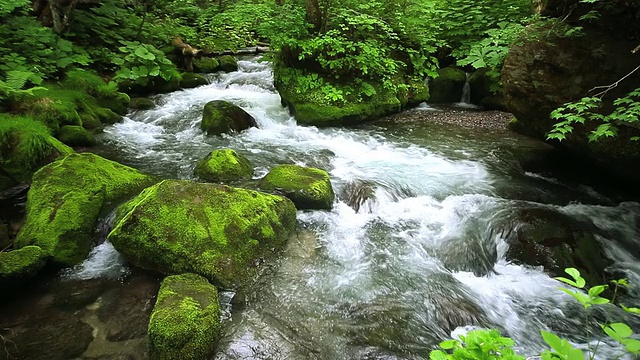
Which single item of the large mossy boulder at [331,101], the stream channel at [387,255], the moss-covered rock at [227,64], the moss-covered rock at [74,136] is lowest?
the stream channel at [387,255]

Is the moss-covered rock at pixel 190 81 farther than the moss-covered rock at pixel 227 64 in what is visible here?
No

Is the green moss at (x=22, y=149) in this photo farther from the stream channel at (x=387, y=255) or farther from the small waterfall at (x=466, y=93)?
the small waterfall at (x=466, y=93)

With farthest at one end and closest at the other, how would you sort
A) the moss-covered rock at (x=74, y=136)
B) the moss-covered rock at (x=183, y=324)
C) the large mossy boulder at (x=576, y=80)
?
the moss-covered rock at (x=74, y=136) < the large mossy boulder at (x=576, y=80) < the moss-covered rock at (x=183, y=324)

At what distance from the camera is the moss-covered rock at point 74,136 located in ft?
22.8

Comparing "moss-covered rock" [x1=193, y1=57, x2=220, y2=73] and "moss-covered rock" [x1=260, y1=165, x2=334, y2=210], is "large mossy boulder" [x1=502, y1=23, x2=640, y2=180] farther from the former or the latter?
"moss-covered rock" [x1=193, y1=57, x2=220, y2=73]

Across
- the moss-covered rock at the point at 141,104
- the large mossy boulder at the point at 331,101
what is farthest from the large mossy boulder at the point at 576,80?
the moss-covered rock at the point at 141,104

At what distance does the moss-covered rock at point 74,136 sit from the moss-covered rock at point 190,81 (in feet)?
17.0

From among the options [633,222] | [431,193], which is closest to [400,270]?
[431,193]

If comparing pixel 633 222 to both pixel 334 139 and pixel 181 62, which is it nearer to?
pixel 334 139

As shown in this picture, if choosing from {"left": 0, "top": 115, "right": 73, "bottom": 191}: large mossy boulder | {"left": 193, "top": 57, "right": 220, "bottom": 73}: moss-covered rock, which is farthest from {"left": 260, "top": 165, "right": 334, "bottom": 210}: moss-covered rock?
{"left": 193, "top": 57, "right": 220, "bottom": 73}: moss-covered rock

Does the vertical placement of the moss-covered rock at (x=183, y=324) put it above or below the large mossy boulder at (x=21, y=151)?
below

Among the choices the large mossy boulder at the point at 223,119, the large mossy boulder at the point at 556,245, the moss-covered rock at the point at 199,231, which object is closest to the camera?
the moss-covered rock at the point at 199,231

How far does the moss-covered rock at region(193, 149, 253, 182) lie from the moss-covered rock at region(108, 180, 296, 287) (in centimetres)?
127

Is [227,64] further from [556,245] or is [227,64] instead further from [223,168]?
[556,245]
